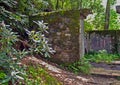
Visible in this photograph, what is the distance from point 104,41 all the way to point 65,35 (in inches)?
252

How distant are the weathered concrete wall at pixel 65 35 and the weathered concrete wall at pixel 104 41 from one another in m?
6.08

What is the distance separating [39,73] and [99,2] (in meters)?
13.8

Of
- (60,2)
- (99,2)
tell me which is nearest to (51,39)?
(60,2)

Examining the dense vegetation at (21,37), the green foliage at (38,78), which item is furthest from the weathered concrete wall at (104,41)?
the green foliage at (38,78)

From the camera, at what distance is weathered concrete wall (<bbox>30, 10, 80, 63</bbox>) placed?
7457mm

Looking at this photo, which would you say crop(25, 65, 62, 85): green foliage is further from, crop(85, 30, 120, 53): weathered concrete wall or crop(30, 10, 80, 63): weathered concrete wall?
crop(85, 30, 120, 53): weathered concrete wall

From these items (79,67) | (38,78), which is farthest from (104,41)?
(38,78)

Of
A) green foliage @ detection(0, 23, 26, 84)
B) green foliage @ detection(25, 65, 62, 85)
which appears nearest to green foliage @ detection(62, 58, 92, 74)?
green foliage @ detection(25, 65, 62, 85)

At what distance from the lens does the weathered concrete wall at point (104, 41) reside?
13.2m

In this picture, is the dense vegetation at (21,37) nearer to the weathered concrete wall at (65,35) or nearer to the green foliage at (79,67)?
the green foliage at (79,67)

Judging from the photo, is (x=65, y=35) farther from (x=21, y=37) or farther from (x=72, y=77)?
(x=72, y=77)

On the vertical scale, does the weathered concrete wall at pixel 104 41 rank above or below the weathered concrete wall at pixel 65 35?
below

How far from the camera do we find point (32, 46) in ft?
10.1

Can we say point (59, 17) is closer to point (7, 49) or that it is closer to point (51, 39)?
point (51, 39)
